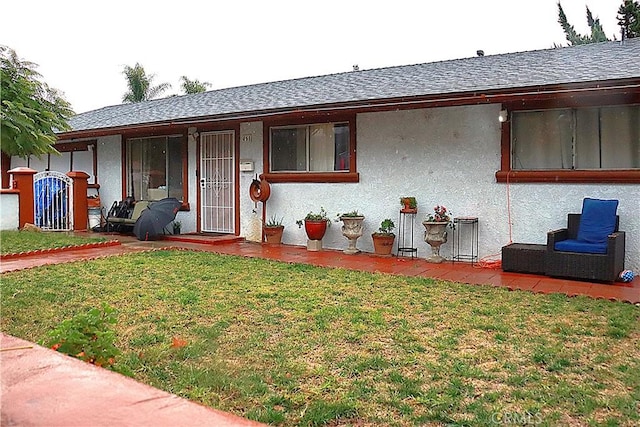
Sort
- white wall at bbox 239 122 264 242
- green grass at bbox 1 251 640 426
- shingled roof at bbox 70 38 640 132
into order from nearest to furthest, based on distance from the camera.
A: green grass at bbox 1 251 640 426, shingled roof at bbox 70 38 640 132, white wall at bbox 239 122 264 242

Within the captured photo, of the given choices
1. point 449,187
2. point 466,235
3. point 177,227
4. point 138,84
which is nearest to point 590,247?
point 466,235

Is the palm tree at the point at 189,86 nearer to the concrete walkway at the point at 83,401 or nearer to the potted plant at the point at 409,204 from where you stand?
the potted plant at the point at 409,204

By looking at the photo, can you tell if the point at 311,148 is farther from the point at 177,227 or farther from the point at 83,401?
the point at 83,401

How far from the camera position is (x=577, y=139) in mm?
7184

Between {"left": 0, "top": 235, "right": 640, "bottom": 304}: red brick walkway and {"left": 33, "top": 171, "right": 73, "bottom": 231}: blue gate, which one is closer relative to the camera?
{"left": 0, "top": 235, "right": 640, "bottom": 304}: red brick walkway

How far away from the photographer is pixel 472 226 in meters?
7.93

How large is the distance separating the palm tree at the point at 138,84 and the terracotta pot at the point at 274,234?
18.4 m

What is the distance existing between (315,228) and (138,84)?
1989cm

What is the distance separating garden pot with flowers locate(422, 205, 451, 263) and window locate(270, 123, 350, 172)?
1997 millimetres

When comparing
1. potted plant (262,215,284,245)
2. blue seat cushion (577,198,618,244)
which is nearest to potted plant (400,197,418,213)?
blue seat cushion (577,198,618,244)

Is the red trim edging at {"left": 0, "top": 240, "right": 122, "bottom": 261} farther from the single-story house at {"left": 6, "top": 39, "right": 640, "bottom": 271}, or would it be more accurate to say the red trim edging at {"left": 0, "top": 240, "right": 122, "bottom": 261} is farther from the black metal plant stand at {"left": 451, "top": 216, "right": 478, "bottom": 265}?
the black metal plant stand at {"left": 451, "top": 216, "right": 478, "bottom": 265}

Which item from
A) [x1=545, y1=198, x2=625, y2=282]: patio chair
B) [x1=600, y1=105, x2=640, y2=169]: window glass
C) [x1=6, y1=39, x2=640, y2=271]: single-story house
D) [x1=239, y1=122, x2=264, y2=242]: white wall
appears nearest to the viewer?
[x1=545, y1=198, x2=625, y2=282]: patio chair

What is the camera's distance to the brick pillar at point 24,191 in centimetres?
1114

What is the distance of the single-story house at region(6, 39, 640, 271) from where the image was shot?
6.94m
